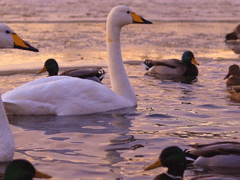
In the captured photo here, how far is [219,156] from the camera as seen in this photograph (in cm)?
569

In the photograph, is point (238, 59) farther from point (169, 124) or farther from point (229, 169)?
point (229, 169)

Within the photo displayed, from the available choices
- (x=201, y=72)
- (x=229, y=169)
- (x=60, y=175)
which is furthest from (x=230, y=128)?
(x=201, y=72)

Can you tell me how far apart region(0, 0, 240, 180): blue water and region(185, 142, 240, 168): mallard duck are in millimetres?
127

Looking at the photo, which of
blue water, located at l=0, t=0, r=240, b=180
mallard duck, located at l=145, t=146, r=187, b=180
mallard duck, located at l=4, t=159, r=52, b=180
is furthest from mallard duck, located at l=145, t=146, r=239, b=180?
mallard duck, located at l=4, t=159, r=52, b=180

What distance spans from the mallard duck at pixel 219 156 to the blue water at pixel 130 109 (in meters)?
0.13

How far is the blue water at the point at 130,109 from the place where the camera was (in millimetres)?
5992

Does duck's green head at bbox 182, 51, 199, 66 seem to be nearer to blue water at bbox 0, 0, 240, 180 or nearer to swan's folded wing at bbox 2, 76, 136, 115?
blue water at bbox 0, 0, 240, 180

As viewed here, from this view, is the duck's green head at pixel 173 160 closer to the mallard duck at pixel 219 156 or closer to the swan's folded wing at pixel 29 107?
the mallard duck at pixel 219 156

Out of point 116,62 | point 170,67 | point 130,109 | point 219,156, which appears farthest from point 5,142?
point 170,67

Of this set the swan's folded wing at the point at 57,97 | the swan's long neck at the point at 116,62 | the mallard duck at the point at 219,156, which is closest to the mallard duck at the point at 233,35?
the swan's long neck at the point at 116,62

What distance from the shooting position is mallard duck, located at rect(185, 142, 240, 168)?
5.68 meters

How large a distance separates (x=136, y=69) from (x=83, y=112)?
5.16 meters

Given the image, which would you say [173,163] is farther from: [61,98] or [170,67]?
[170,67]

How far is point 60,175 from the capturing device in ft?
17.6
